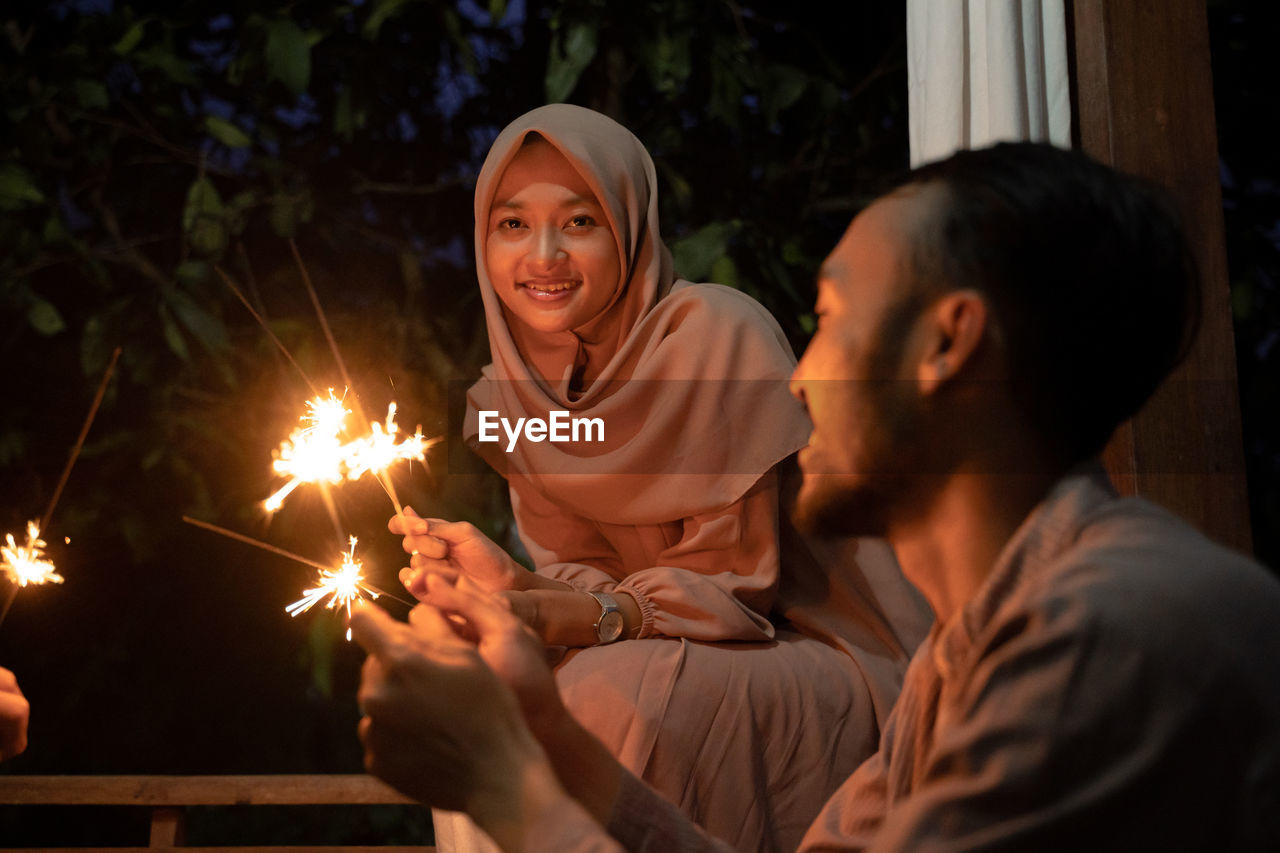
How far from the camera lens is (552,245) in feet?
5.90

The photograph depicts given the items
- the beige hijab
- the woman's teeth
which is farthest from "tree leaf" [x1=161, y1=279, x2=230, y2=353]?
the woman's teeth

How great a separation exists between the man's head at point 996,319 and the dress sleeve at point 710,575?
677 millimetres

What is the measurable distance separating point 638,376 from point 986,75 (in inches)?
29.6

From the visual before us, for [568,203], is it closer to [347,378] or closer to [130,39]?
[347,378]

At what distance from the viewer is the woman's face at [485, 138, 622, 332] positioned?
70.6 inches

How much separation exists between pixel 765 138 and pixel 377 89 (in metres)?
1.11

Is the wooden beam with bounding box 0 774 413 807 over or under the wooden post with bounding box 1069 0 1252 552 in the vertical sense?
under

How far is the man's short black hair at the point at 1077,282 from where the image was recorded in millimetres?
739

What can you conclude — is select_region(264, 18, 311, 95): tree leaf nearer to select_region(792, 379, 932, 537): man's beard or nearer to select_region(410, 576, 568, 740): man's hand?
select_region(410, 576, 568, 740): man's hand

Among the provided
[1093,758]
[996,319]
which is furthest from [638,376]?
[1093,758]

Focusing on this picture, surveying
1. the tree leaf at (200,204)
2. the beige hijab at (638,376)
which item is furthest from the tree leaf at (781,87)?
the tree leaf at (200,204)

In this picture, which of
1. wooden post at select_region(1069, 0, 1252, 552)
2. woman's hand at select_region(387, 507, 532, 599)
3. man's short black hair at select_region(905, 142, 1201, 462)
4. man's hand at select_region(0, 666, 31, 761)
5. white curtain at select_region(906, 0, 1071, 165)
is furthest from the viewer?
white curtain at select_region(906, 0, 1071, 165)

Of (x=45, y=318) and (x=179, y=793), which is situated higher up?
(x=45, y=318)

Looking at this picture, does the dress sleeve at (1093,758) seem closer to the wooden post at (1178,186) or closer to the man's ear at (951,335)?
the man's ear at (951,335)
